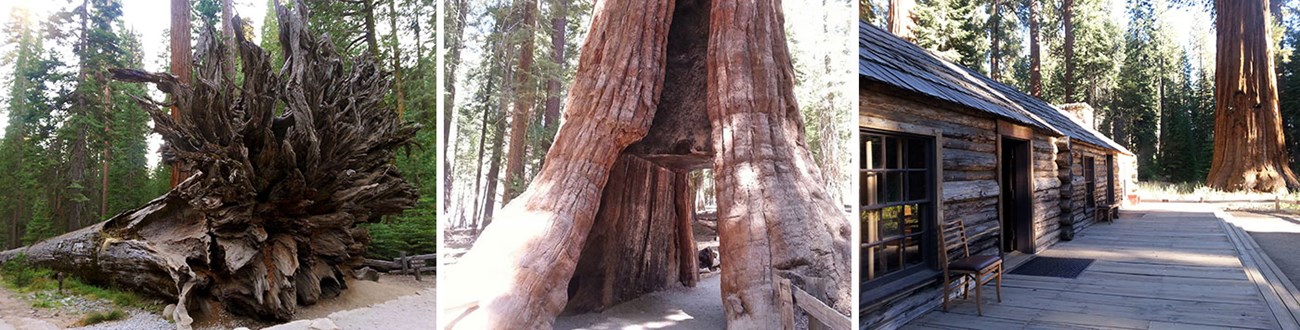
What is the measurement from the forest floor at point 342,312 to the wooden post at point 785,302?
13.2 ft

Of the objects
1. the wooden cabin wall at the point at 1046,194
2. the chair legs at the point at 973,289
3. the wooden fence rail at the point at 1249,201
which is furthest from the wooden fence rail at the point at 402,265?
the wooden fence rail at the point at 1249,201

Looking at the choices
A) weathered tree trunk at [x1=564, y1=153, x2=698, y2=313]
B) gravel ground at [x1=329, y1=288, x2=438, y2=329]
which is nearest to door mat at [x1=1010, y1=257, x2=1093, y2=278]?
weathered tree trunk at [x1=564, y1=153, x2=698, y2=313]

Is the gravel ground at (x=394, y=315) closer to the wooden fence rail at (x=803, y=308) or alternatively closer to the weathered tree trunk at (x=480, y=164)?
the weathered tree trunk at (x=480, y=164)

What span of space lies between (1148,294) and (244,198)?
739 cm

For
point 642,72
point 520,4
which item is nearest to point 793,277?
point 642,72

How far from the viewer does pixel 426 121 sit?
6.49 m

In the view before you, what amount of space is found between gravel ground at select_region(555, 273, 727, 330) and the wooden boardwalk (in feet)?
7.39

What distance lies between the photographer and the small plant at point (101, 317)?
467 centimetres


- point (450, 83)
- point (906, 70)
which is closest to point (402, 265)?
point (450, 83)

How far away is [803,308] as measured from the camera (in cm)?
241

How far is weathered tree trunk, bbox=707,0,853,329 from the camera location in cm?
243

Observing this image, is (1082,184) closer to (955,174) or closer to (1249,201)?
(1249,201)

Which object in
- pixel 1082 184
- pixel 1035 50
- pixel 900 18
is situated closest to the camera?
pixel 900 18

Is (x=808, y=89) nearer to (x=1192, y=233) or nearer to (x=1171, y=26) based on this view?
(x=1192, y=233)
